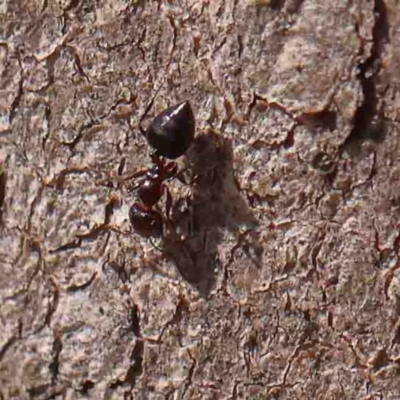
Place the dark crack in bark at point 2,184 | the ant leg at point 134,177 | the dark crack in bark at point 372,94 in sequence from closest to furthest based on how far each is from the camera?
the dark crack in bark at point 372,94, the ant leg at point 134,177, the dark crack in bark at point 2,184

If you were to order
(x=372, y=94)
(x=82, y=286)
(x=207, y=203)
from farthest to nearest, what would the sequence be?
(x=82, y=286)
(x=207, y=203)
(x=372, y=94)

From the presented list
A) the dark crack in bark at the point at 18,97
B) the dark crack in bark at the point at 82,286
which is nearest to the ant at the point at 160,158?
the dark crack in bark at the point at 82,286

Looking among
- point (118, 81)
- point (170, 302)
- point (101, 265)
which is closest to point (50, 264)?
point (101, 265)

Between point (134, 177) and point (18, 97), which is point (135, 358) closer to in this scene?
point (134, 177)

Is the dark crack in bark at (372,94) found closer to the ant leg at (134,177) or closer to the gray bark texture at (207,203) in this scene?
the gray bark texture at (207,203)

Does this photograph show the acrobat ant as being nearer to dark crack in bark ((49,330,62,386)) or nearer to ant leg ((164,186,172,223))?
ant leg ((164,186,172,223))

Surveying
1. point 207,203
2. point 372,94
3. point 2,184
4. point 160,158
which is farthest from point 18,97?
point 372,94
